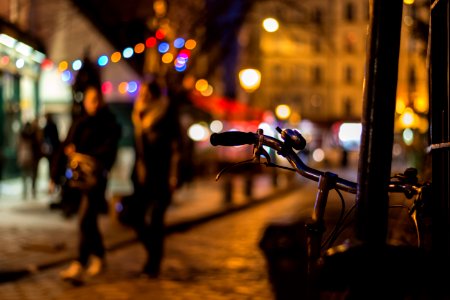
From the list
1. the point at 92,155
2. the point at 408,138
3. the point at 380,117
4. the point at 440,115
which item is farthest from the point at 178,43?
the point at 408,138

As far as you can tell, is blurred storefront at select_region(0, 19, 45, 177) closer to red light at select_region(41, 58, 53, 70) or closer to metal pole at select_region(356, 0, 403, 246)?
red light at select_region(41, 58, 53, 70)

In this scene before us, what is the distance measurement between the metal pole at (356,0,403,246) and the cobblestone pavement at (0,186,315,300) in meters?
4.43

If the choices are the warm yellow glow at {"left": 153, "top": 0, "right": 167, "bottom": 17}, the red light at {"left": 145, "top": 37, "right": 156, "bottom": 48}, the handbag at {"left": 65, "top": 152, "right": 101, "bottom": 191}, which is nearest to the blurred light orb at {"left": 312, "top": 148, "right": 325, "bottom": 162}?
the red light at {"left": 145, "top": 37, "right": 156, "bottom": 48}

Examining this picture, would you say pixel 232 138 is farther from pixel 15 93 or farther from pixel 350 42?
pixel 350 42

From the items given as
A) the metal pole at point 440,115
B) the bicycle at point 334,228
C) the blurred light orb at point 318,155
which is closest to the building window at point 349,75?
the blurred light orb at point 318,155

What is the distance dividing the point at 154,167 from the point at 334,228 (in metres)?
5.88

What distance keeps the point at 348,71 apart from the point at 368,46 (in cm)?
8628

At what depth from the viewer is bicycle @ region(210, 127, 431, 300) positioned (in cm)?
244

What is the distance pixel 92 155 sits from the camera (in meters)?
8.69

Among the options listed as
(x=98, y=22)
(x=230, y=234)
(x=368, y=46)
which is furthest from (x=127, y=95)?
(x=368, y=46)

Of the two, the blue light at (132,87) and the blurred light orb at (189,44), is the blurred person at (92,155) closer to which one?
the blue light at (132,87)

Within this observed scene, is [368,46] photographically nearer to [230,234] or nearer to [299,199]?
[230,234]

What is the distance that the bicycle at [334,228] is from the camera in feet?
8.00

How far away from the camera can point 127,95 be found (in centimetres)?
2162
